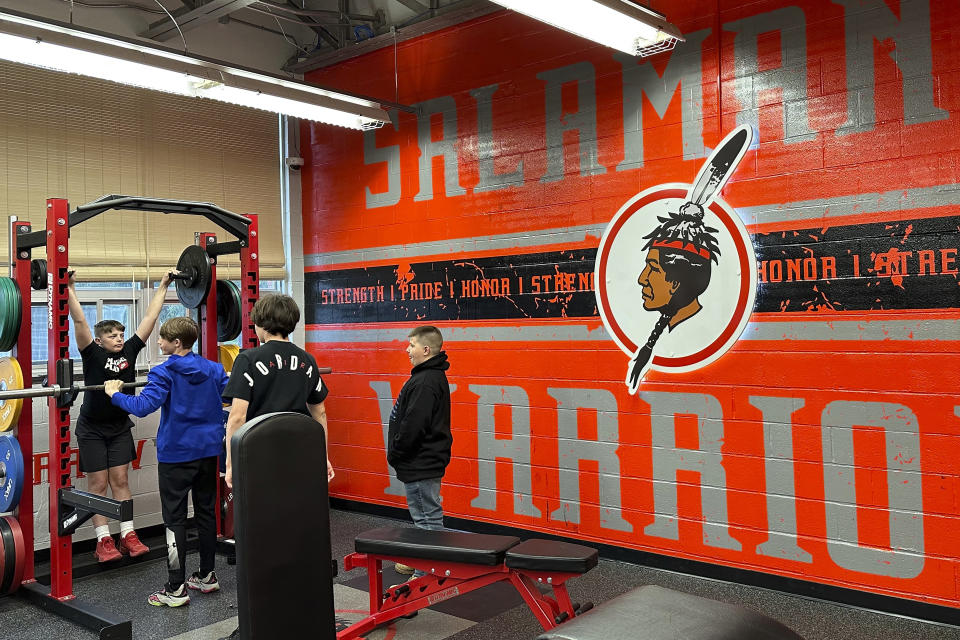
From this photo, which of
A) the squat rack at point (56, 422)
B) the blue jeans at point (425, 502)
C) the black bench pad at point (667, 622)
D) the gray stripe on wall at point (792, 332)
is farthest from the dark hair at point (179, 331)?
the black bench pad at point (667, 622)

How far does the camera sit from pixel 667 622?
185cm

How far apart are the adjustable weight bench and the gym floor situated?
24cm

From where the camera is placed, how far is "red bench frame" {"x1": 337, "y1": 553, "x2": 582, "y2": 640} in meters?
3.40

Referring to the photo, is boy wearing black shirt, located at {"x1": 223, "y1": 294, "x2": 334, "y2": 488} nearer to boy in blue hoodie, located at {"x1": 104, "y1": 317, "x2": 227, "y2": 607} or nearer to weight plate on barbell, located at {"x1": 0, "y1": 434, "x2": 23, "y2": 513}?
boy in blue hoodie, located at {"x1": 104, "y1": 317, "x2": 227, "y2": 607}

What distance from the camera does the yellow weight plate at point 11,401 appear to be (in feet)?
14.0

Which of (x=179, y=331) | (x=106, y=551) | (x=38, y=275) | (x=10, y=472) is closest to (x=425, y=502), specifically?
(x=179, y=331)

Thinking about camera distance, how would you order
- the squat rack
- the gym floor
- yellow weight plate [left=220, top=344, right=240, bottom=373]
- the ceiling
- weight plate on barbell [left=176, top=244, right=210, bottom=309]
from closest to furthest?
the gym floor, the squat rack, weight plate on barbell [left=176, top=244, right=210, bottom=309], yellow weight plate [left=220, top=344, right=240, bottom=373], the ceiling

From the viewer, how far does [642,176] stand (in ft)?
15.8

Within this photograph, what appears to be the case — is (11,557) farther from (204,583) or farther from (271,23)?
(271,23)

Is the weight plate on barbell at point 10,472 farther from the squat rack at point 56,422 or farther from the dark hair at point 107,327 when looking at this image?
the dark hair at point 107,327

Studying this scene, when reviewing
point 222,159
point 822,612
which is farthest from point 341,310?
point 822,612

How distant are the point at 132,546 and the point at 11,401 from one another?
1.28 metres

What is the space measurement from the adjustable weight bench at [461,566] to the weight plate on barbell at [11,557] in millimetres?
1899

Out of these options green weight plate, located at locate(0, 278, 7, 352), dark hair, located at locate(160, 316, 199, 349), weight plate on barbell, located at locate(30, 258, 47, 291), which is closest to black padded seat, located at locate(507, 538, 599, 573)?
dark hair, located at locate(160, 316, 199, 349)
